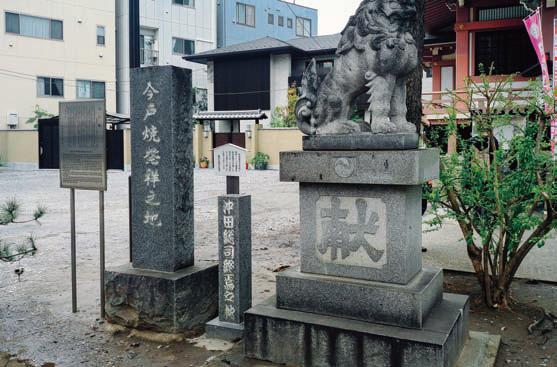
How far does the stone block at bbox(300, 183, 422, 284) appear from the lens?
386 cm

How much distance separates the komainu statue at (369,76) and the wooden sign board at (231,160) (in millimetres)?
663

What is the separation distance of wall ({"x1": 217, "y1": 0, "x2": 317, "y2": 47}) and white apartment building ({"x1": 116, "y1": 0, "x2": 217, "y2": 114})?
1387 millimetres

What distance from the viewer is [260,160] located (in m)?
29.0

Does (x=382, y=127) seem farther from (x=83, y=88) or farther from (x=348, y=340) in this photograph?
(x=83, y=88)

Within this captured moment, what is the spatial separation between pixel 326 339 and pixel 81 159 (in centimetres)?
326

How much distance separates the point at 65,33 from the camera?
30141 millimetres

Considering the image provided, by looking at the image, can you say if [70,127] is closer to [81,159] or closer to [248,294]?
[81,159]

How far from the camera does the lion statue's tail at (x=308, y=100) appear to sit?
4324 millimetres

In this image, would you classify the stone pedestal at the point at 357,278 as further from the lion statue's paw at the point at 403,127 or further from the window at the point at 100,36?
the window at the point at 100,36

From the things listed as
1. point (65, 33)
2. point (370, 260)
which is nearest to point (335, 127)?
point (370, 260)

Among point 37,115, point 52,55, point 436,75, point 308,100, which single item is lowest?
point 308,100

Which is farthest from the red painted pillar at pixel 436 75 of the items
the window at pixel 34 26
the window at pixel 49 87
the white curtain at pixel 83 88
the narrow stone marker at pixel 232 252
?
the window at pixel 34 26

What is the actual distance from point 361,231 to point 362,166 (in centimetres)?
50

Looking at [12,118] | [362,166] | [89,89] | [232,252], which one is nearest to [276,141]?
[89,89]
